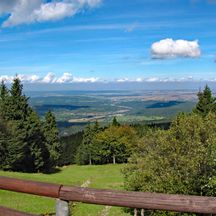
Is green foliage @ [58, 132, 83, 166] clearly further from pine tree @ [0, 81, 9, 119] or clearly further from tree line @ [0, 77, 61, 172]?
pine tree @ [0, 81, 9, 119]

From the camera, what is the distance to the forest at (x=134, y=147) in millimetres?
24703

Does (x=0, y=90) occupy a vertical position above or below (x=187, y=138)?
above

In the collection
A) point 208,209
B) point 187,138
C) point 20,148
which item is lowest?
point 20,148

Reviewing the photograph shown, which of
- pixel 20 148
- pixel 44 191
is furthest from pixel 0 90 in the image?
pixel 44 191

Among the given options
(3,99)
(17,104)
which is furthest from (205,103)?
(3,99)

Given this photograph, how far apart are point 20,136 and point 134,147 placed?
857 inches

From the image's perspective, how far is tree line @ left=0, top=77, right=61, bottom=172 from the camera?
5919 cm

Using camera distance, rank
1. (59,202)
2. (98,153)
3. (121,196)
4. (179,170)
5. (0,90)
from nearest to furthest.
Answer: (121,196)
(59,202)
(179,170)
(0,90)
(98,153)

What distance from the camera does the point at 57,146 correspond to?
7888 cm

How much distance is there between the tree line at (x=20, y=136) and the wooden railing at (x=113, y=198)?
55.7m

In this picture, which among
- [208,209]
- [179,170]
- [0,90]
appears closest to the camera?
[208,209]

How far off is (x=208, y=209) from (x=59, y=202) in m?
1.67

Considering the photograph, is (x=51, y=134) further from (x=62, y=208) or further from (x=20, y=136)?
(x=62, y=208)

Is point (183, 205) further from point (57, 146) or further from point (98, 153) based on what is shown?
point (98, 153)
